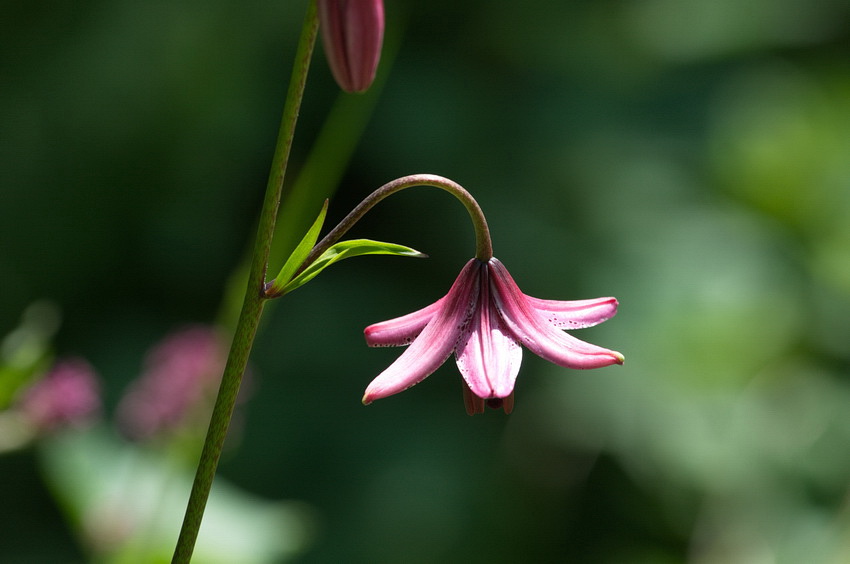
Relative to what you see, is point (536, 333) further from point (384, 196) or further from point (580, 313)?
point (384, 196)

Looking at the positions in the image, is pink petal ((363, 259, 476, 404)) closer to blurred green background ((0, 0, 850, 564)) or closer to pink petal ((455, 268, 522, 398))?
pink petal ((455, 268, 522, 398))

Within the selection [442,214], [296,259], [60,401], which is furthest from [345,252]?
[442,214]

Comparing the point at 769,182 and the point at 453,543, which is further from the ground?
the point at 769,182

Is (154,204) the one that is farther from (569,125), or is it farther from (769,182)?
(769,182)

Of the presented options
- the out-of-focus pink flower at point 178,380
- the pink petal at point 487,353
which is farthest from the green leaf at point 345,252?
the out-of-focus pink flower at point 178,380

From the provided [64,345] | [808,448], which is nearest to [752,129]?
[808,448]

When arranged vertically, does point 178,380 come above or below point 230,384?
below
